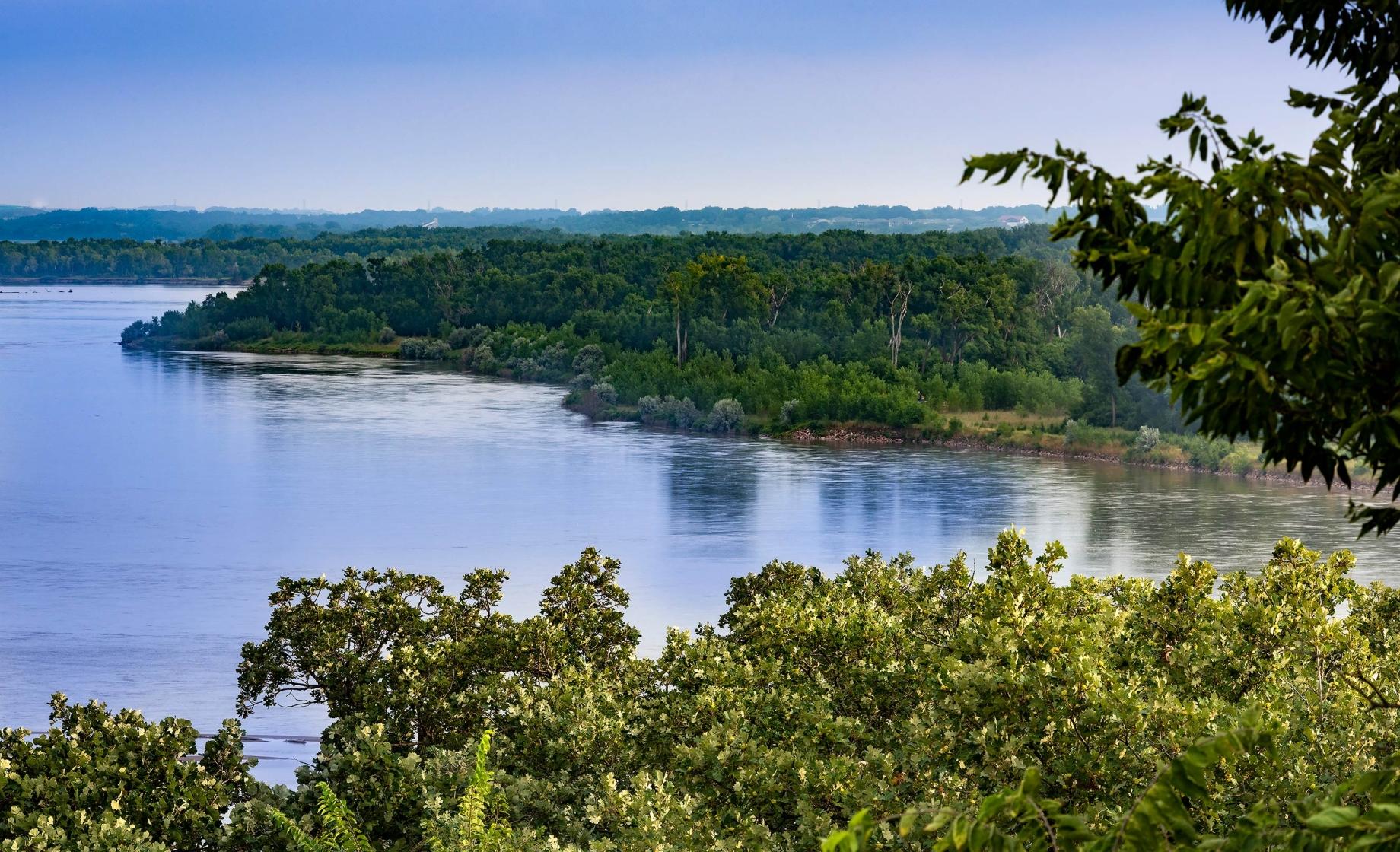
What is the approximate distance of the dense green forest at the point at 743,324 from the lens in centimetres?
5488

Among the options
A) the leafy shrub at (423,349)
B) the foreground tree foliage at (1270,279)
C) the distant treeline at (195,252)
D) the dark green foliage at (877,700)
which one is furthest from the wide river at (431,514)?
the distant treeline at (195,252)

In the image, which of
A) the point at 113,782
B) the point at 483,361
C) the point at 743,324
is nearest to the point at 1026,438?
the point at 743,324

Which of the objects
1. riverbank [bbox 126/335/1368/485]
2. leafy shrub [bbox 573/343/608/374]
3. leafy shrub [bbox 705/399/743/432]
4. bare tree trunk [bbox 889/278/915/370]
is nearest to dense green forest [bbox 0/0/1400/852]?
riverbank [bbox 126/335/1368/485]

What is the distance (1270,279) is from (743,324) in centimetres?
6305

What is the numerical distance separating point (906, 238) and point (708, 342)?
113 ft

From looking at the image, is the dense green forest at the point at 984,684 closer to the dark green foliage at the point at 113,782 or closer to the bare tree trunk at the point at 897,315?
the dark green foliage at the point at 113,782

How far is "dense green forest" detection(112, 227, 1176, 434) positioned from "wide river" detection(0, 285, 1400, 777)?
416cm

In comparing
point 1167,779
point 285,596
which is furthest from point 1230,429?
Answer: point 285,596

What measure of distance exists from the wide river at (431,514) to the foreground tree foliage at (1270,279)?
17.4m

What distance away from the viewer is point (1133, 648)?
1115cm

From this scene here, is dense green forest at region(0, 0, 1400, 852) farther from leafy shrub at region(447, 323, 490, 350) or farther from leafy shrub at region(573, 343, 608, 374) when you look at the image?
leafy shrub at region(447, 323, 490, 350)

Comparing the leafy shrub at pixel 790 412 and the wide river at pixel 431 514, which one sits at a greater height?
the leafy shrub at pixel 790 412

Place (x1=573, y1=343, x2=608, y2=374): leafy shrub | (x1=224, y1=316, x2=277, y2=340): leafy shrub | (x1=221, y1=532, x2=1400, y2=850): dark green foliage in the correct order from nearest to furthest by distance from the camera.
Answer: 1. (x1=221, y1=532, x2=1400, y2=850): dark green foliage
2. (x1=573, y1=343, x2=608, y2=374): leafy shrub
3. (x1=224, y1=316, x2=277, y2=340): leafy shrub

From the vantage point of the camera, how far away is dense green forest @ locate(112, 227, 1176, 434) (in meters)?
54.9
